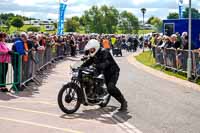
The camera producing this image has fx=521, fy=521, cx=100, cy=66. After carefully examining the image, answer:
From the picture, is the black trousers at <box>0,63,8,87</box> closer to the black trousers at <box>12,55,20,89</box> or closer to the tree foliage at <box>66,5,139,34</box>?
the black trousers at <box>12,55,20,89</box>

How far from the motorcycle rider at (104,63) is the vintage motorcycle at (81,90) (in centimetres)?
13

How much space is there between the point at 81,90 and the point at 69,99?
341 mm

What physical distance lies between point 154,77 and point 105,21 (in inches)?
2996

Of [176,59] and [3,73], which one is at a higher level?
[176,59]

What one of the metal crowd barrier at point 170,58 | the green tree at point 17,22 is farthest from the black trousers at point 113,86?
the green tree at point 17,22

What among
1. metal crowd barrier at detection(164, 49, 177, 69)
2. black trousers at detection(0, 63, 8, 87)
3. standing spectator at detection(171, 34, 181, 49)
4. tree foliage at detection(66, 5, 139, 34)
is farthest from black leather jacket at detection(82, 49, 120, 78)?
tree foliage at detection(66, 5, 139, 34)

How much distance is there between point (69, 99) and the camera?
11602 millimetres

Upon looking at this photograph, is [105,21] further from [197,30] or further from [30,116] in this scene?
[30,116]

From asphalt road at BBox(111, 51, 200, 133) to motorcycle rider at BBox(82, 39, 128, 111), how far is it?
65 cm

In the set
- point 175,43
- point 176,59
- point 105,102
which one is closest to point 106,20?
point 175,43

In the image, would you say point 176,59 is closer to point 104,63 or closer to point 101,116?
point 104,63

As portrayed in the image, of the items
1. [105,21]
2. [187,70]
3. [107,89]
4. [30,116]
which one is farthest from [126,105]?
[105,21]

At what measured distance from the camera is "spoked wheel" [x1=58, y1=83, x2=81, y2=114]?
37.9ft

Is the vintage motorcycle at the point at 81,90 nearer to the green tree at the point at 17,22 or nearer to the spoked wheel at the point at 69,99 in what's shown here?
the spoked wheel at the point at 69,99
